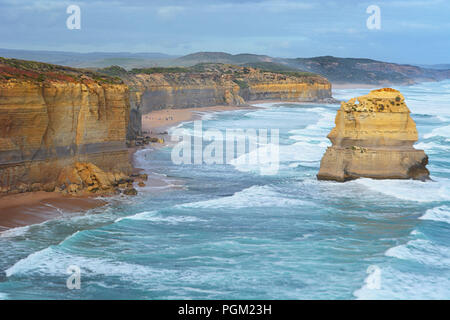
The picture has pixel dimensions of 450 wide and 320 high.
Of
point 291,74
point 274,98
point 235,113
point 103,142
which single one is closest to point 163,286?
point 103,142

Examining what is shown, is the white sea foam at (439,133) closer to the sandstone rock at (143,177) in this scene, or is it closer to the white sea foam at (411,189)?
the white sea foam at (411,189)

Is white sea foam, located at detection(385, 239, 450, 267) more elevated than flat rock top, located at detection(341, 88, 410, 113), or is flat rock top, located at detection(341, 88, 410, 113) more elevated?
flat rock top, located at detection(341, 88, 410, 113)

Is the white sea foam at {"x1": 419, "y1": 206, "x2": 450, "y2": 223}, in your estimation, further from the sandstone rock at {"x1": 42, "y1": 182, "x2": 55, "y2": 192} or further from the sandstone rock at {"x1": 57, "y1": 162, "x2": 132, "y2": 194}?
the sandstone rock at {"x1": 42, "y1": 182, "x2": 55, "y2": 192}

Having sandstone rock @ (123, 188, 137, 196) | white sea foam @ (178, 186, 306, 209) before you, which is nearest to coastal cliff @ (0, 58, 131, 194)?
sandstone rock @ (123, 188, 137, 196)

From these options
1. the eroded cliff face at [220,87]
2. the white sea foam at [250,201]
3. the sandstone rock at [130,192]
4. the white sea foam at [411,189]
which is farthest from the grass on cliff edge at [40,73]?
the eroded cliff face at [220,87]

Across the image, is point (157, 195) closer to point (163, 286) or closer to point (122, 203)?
point (122, 203)

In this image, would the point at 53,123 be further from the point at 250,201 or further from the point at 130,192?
the point at 250,201

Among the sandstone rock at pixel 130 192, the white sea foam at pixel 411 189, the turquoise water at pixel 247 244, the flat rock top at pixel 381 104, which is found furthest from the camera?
the flat rock top at pixel 381 104

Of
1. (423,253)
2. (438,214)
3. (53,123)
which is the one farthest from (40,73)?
(438,214)
